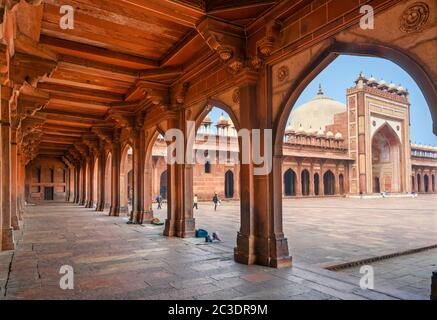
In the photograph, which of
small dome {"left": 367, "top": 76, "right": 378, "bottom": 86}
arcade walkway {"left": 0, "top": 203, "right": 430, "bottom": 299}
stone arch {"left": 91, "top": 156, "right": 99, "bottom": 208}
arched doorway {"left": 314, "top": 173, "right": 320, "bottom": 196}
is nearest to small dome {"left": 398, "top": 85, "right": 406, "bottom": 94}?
small dome {"left": 367, "top": 76, "right": 378, "bottom": 86}

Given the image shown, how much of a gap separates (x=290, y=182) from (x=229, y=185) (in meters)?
9.73

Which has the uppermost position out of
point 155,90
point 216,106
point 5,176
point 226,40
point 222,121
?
point 222,121

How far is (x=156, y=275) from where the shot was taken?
5.25 metres

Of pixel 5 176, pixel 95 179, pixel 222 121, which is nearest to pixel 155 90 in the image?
pixel 5 176

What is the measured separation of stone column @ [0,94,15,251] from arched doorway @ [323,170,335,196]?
1464 inches

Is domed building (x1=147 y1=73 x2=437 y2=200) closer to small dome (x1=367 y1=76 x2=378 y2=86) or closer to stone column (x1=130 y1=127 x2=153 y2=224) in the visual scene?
small dome (x1=367 y1=76 x2=378 y2=86)

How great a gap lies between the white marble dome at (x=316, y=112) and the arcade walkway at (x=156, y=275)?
160ft

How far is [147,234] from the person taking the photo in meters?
9.62

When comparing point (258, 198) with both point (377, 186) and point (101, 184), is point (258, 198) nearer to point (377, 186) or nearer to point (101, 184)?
point (101, 184)

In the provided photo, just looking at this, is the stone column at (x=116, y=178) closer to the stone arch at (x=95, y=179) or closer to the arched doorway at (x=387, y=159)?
the stone arch at (x=95, y=179)

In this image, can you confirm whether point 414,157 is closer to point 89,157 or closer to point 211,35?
point 89,157

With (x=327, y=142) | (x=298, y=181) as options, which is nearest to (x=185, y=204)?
(x=298, y=181)

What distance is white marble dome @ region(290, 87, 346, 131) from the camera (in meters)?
54.0

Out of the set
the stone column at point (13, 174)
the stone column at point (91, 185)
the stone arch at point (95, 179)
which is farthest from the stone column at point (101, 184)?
the stone column at point (13, 174)
